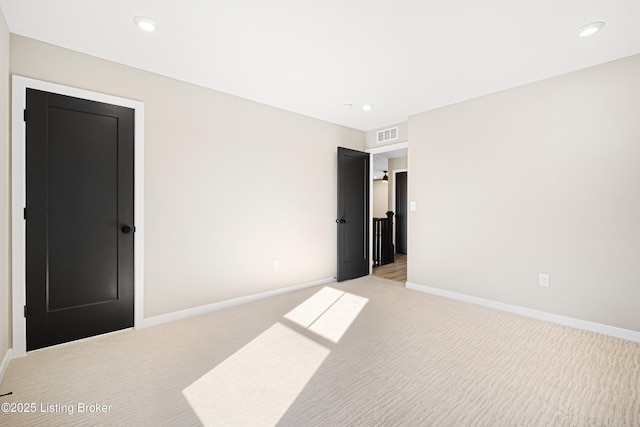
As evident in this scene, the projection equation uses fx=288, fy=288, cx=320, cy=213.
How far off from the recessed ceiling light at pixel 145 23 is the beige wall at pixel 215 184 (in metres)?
0.79

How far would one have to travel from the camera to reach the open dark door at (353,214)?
4.71 m

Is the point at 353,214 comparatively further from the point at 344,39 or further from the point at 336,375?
the point at 336,375

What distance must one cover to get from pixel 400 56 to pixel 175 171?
2.53 m

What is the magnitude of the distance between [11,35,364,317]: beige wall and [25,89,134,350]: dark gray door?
0.69ft

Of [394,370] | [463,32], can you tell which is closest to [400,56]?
[463,32]

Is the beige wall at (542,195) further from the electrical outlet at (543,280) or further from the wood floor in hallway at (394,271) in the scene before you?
the wood floor in hallway at (394,271)

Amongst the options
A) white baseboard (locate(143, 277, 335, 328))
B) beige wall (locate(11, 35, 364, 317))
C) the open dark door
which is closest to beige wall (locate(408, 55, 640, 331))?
the open dark door

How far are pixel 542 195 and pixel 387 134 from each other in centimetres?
242

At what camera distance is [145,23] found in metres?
2.17

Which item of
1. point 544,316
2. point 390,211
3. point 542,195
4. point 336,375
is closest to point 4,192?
point 336,375

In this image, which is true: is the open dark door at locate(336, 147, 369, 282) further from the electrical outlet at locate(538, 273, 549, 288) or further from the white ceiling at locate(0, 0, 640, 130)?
the electrical outlet at locate(538, 273, 549, 288)

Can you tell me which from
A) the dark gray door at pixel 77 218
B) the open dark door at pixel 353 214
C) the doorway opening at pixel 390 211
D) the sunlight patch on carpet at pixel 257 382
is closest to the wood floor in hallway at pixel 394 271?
the doorway opening at pixel 390 211

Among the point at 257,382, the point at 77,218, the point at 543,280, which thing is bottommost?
the point at 257,382

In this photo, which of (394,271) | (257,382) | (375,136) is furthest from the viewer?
(394,271)
